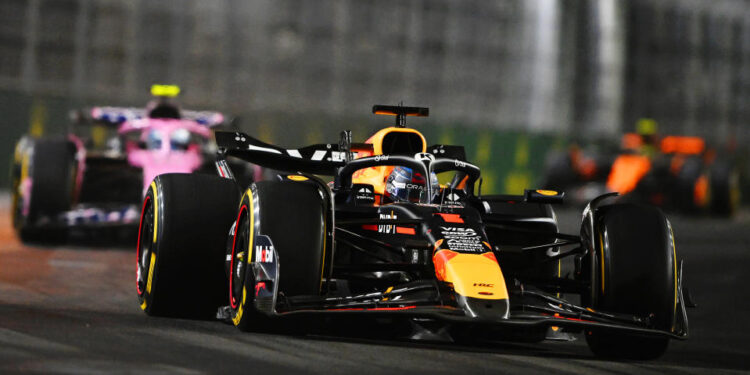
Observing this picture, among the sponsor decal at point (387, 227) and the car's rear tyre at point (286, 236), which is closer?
the car's rear tyre at point (286, 236)

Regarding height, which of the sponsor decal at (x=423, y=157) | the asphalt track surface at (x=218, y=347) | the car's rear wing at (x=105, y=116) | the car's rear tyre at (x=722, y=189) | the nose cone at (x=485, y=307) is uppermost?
the sponsor decal at (x=423, y=157)

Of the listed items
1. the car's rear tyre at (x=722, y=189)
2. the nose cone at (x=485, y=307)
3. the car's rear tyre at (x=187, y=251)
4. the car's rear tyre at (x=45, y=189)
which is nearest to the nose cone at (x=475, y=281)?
the nose cone at (x=485, y=307)

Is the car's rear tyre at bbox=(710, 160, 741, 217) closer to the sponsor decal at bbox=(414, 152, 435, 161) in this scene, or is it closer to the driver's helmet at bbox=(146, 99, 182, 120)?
the driver's helmet at bbox=(146, 99, 182, 120)

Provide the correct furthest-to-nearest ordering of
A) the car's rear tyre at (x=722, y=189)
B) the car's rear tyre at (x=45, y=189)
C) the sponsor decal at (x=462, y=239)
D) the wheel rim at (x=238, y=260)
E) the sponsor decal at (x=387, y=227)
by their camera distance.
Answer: the car's rear tyre at (x=722, y=189)
the car's rear tyre at (x=45, y=189)
the sponsor decal at (x=387, y=227)
the wheel rim at (x=238, y=260)
the sponsor decal at (x=462, y=239)

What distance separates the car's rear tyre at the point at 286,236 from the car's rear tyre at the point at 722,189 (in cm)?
2404

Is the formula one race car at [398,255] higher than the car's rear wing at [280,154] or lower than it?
lower

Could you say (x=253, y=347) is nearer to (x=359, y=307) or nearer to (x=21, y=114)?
(x=359, y=307)

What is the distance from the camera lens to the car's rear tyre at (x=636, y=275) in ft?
27.4

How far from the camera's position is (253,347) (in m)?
7.86

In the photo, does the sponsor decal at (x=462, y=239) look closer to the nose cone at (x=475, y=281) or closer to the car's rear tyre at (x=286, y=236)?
the nose cone at (x=475, y=281)

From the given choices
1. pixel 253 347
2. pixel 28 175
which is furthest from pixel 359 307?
pixel 28 175

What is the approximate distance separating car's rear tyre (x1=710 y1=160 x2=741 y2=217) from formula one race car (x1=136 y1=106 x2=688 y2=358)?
70.8 feet

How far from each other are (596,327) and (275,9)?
2871 cm

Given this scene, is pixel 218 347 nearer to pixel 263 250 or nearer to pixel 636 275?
pixel 263 250
